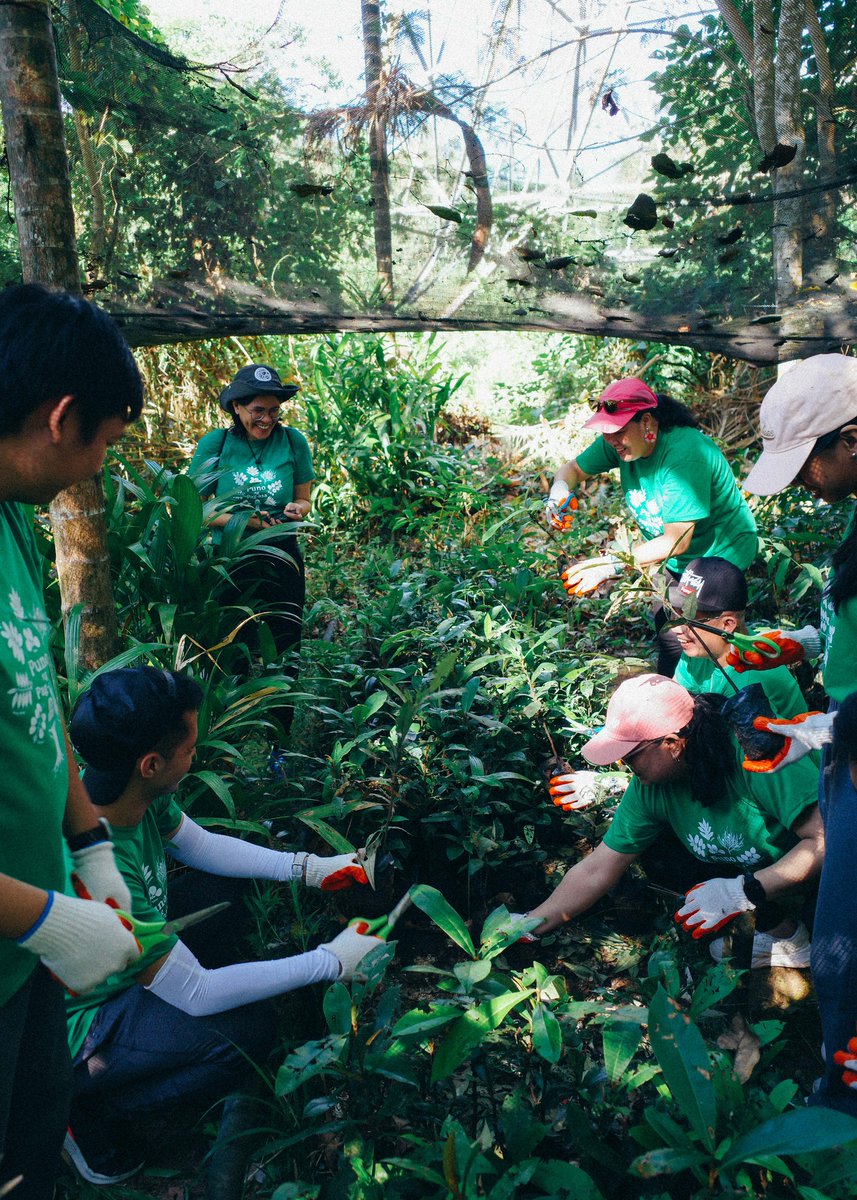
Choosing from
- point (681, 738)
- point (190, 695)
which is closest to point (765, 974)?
point (681, 738)

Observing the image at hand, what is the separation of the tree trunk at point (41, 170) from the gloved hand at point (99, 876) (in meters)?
1.12

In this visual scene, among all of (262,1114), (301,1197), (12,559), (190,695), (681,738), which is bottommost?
(262,1114)

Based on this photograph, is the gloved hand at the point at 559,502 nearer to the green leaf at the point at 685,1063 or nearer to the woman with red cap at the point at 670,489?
the woman with red cap at the point at 670,489

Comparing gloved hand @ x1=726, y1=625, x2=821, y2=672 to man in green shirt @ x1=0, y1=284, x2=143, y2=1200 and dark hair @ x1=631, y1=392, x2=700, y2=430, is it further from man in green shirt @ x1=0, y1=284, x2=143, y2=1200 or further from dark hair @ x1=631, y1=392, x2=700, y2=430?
man in green shirt @ x1=0, y1=284, x2=143, y2=1200

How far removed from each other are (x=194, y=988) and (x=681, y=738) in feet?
4.01

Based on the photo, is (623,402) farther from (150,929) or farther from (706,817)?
(150,929)

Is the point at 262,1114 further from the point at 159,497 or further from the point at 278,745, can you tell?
the point at 159,497

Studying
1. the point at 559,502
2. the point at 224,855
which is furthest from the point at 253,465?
the point at 224,855

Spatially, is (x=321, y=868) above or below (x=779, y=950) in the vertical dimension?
above

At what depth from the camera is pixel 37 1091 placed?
1325mm

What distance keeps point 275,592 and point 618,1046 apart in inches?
96.3

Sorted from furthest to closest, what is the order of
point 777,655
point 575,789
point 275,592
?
point 275,592
point 575,789
point 777,655

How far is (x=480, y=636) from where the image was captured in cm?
335

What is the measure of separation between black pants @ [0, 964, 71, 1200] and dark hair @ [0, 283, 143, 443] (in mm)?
829
